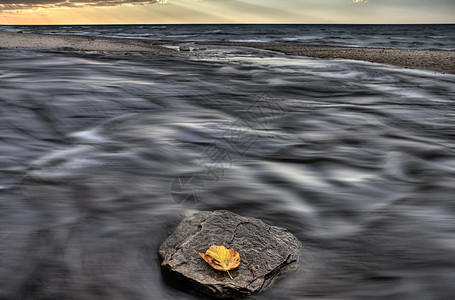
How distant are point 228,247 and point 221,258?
0.41 ft

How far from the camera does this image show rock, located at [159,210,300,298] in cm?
189

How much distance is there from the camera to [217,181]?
3467 millimetres

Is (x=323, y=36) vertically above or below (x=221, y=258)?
above

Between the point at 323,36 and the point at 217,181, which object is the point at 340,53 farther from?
the point at 323,36

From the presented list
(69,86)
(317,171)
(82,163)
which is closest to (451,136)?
(317,171)

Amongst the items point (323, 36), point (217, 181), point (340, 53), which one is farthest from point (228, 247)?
point (323, 36)

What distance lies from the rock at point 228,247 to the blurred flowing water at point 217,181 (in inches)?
3.3

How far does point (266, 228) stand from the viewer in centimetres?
237

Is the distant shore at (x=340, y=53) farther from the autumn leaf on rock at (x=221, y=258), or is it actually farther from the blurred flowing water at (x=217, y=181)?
the autumn leaf on rock at (x=221, y=258)

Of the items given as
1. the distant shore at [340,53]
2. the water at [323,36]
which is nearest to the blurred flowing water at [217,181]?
the distant shore at [340,53]

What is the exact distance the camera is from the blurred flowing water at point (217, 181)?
2.17 metres

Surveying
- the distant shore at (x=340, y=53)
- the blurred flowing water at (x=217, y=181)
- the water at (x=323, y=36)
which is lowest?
the blurred flowing water at (x=217, y=181)

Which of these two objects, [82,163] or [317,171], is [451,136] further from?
[82,163]

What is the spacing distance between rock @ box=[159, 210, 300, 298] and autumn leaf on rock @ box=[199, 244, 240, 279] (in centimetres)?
3
